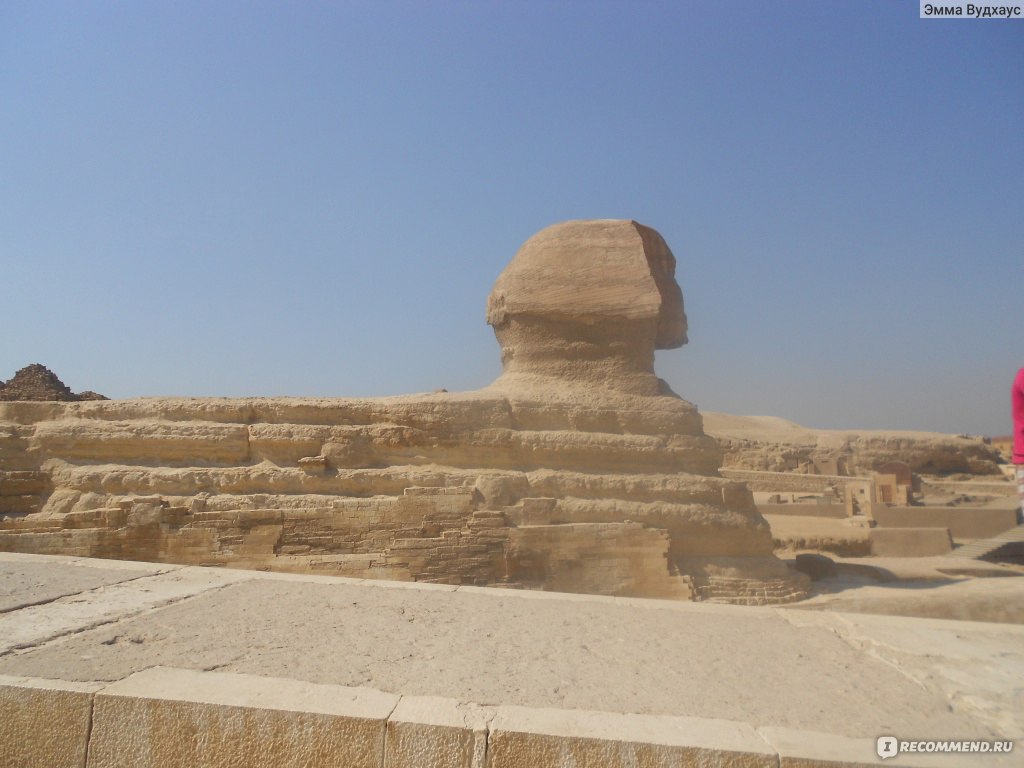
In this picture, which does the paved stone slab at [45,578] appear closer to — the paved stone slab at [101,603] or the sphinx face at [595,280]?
the paved stone slab at [101,603]

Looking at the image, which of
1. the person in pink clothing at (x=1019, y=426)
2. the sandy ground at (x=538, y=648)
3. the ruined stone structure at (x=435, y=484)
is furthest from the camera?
the ruined stone structure at (x=435, y=484)

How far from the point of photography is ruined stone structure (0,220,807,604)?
7.12 m

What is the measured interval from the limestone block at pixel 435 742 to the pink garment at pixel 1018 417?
3398 millimetres

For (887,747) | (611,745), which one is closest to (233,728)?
(611,745)

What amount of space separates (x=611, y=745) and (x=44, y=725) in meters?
1.96

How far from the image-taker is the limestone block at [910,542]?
12617mm

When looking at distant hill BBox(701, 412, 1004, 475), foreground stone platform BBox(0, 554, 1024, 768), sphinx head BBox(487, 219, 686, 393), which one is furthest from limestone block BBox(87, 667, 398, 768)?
distant hill BBox(701, 412, 1004, 475)

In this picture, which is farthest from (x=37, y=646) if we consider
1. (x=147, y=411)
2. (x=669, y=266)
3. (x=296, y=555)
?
(x=669, y=266)

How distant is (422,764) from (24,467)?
740 cm

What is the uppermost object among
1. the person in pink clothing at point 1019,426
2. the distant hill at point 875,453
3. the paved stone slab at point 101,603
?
the person in pink clothing at point 1019,426

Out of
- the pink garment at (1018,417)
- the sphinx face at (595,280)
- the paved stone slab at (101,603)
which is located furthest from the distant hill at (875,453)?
the paved stone slab at (101,603)

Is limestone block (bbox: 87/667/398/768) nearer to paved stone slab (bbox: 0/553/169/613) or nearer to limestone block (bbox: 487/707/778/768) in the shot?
limestone block (bbox: 487/707/778/768)

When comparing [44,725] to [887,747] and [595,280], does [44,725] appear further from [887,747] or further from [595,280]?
[595,280]

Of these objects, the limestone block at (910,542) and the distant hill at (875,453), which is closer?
the limestone block at (910,542)
